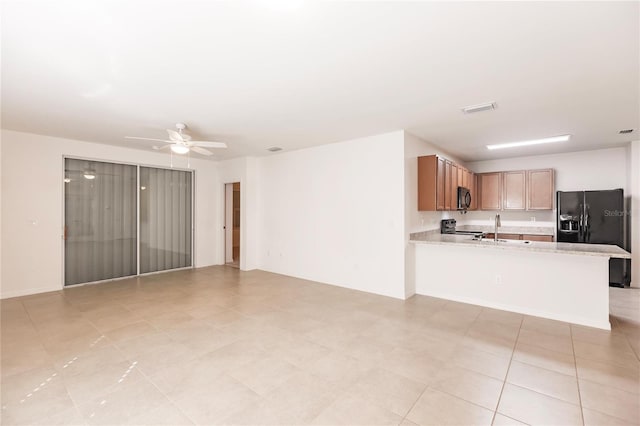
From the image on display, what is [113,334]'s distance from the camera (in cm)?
339

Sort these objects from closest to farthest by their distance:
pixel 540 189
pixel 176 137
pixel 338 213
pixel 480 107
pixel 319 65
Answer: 1. pixel 319 65
2. pixel 480 107
3. pixel 176 137
4. pixel 338 213
5. pixel 540 189

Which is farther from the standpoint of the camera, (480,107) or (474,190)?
(474,190)

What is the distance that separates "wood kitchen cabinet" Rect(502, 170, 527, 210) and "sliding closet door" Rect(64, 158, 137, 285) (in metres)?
8.14

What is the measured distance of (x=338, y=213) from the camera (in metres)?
5.57

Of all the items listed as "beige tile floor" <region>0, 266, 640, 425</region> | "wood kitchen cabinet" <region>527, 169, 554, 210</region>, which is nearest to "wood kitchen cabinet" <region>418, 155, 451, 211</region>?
"beige tile floor" <region>0, 266, 640, 425</region>

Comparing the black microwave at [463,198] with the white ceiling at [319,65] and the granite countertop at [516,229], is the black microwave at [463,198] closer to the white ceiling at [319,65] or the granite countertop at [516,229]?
the granite countertop at [516,229]

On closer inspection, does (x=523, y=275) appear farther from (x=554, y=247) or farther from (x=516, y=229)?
(x=516, y=229)

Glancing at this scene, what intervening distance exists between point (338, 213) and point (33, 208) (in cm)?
524

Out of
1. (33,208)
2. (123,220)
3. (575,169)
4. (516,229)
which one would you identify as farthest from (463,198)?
(33,208)

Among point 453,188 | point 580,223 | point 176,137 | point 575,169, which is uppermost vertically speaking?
point 176,137

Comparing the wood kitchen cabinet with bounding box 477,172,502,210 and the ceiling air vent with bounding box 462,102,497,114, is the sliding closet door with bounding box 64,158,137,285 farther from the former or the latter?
the wood kitchen cabinet with bounding box 477,172,502,210

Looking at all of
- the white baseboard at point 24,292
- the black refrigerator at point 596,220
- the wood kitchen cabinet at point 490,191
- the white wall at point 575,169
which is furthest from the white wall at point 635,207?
the white baseboard at point 24,292

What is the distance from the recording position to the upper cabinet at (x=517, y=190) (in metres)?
6.36

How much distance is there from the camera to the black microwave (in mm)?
5861
